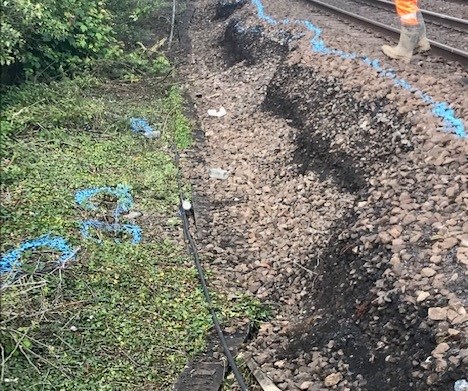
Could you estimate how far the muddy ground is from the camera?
443 centimetres

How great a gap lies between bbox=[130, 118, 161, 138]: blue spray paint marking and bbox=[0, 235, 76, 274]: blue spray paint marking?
341 cm

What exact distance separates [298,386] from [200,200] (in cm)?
340

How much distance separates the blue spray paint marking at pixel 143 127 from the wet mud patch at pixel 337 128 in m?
2.04

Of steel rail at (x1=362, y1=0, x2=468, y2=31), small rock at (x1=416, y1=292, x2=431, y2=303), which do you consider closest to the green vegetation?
steel rail at (x1=362, y1=0, x2=468, y2=31)

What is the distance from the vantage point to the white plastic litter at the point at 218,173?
8.16 m

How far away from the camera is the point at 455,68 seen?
809 cm

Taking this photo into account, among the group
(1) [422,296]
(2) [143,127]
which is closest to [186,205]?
(2) [143,127]

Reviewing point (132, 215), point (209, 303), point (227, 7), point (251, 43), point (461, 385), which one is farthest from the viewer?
point (227, 7)

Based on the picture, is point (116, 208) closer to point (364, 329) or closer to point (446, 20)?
point (364, 329)

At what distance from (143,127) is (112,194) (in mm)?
2386

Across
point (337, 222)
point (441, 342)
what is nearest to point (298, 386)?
point (441, 342)

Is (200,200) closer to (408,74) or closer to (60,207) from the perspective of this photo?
(60,207)

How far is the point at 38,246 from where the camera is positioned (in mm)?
5859

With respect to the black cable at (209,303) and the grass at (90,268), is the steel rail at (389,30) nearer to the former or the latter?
the grass at (90,268)
